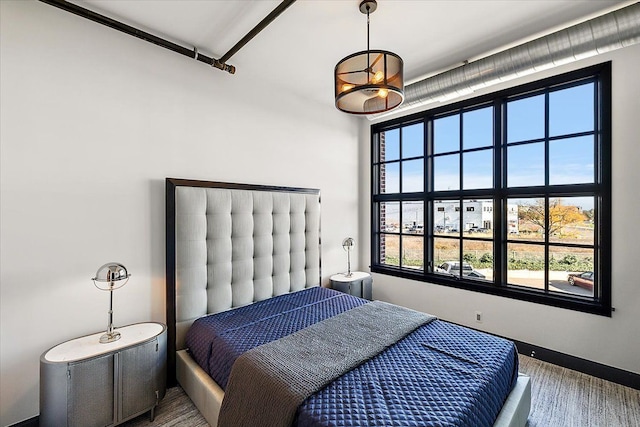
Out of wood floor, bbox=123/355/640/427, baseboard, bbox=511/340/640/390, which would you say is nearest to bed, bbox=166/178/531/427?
wood floor, bbox=123/355/640/427

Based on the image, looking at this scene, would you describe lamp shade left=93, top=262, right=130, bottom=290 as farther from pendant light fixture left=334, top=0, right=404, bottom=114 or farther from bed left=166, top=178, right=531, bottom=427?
pendant light fixture left=334, top=0, right=404, bottom=114

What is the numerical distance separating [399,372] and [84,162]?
8.43 feet

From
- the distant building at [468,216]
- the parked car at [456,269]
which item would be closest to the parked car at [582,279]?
the distant building at [468,216]

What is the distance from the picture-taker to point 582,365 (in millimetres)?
2508

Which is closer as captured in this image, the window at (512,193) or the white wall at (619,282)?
the white wall at (619,282)

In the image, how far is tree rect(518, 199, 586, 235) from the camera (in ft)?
8.76

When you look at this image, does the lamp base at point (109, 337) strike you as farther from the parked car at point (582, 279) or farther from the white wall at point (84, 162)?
the parked car at point (582, 279)

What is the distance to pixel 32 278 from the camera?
6.15ft

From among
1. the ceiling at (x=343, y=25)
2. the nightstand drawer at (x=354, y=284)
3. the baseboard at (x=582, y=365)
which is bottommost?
the baseboard at (x=582, y=365)

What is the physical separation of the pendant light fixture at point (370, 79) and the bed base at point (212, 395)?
6.57 ft

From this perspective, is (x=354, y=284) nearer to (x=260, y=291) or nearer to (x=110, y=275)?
(x=260, y=291)

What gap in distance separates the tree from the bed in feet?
4.99

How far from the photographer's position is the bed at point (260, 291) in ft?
4.99

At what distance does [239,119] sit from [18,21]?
160 centimetres
